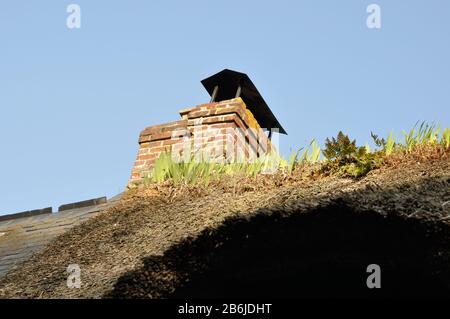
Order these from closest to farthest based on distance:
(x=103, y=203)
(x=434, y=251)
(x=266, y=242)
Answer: (x=434, y=251)
(x=266, y=242)
(x=103, y=203)

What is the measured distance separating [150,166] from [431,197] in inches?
122

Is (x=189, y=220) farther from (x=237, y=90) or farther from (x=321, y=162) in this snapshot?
(x=237, y=90)

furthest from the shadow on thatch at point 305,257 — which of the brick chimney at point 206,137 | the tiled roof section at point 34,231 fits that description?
the brick chimney at point 206,137

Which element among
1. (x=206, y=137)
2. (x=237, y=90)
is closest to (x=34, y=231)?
(x=206, y=137)

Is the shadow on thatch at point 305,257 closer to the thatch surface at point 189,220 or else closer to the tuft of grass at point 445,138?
the thatch surface at point 189,220

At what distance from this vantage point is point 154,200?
522cm

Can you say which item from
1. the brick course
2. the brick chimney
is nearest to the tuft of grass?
the brick chimney

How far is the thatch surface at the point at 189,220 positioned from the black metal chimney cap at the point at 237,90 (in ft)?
9.31

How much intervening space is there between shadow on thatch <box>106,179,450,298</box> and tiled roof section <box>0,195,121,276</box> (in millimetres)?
1478

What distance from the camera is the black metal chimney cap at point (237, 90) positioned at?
7840 millimetres

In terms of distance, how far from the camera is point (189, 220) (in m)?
4.40

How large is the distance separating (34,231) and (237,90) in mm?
2998
